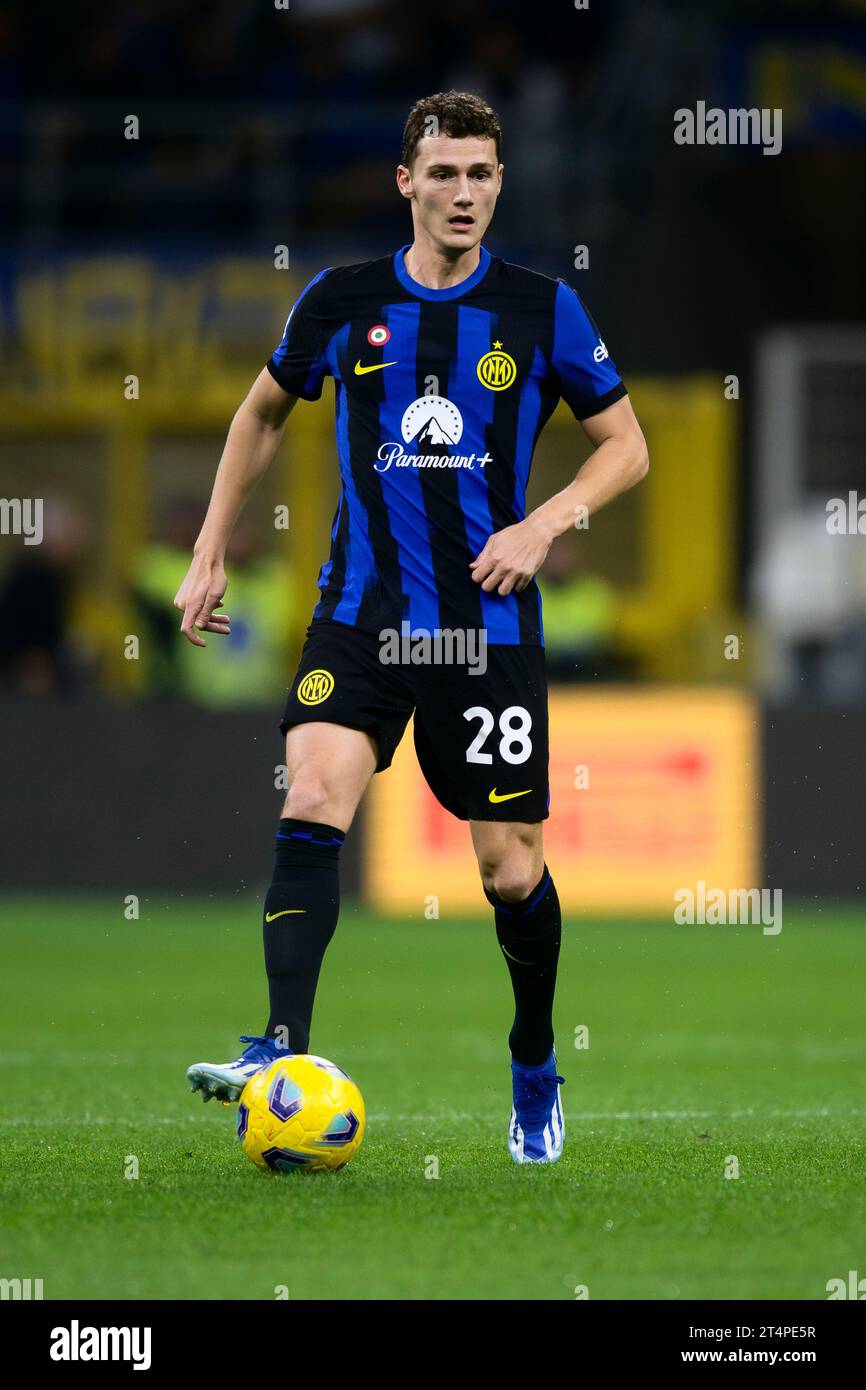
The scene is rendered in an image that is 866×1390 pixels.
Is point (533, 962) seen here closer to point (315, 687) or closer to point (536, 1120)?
point (536, 1120)

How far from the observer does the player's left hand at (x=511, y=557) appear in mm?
4820

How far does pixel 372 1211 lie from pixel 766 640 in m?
11.7

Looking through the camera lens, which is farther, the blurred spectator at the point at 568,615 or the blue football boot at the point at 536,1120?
the blurred spectator at the point at 568,615

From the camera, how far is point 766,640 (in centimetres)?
1566

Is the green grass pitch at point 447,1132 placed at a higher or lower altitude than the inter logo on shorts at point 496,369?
lower

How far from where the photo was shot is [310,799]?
4754 millimetres

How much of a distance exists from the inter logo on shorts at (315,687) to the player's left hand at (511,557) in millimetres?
383

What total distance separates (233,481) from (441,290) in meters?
0.63

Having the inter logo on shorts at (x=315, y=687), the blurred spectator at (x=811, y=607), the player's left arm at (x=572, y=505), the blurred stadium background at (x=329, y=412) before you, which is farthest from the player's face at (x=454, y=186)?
the blurred spectator at (x=811, y=607)

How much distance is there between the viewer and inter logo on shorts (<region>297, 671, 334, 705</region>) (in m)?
4.82

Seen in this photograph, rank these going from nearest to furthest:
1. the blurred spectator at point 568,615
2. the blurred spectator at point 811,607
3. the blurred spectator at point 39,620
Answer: the blurred spectator at point 568,615 → the blurred spectator at point 39,620 → the blurred spectator at point 811,607

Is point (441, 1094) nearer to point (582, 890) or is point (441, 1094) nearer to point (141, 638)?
point (582, 890)

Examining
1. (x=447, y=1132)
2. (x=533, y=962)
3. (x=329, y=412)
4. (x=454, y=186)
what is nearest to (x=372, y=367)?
(x=454, y=186)

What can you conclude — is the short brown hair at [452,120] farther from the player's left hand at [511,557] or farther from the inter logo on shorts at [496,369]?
the player's left hand at [511,557]
